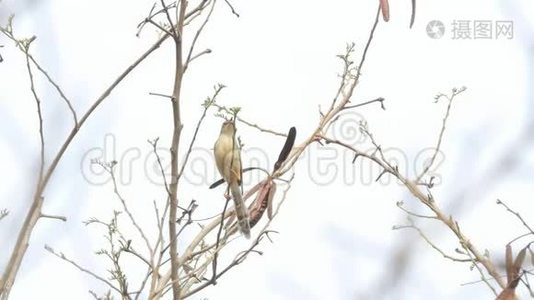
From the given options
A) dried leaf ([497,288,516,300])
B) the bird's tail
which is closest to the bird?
the bird's tail

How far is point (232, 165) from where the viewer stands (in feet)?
8.88

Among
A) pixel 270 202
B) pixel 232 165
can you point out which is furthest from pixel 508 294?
pixel 232 165

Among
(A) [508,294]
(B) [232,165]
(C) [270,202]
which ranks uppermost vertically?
(B) [232,165]

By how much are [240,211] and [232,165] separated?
0.46 ft

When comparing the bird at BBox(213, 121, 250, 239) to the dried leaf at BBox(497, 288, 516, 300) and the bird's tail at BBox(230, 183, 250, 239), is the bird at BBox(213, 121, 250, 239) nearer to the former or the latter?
the bird's tail at BBox(230, 183, 250, 239)

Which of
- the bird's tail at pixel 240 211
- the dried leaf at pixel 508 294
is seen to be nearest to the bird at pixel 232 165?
the bird's tail at pixel 240 211

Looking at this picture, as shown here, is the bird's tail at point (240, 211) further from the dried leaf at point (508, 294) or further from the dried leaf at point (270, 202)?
the dried leaf at point (508, 294)

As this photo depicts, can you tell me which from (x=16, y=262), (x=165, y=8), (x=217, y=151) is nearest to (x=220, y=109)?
(x=217, y=151)

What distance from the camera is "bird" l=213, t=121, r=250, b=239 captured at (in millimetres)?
2688

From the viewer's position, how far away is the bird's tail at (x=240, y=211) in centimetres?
268

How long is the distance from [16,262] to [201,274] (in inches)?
23.1

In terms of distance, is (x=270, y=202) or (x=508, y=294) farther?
(x=270, y=202)

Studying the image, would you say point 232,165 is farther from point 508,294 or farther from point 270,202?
point 508,294

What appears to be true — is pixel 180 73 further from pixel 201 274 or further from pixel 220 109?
pixel 201 274
